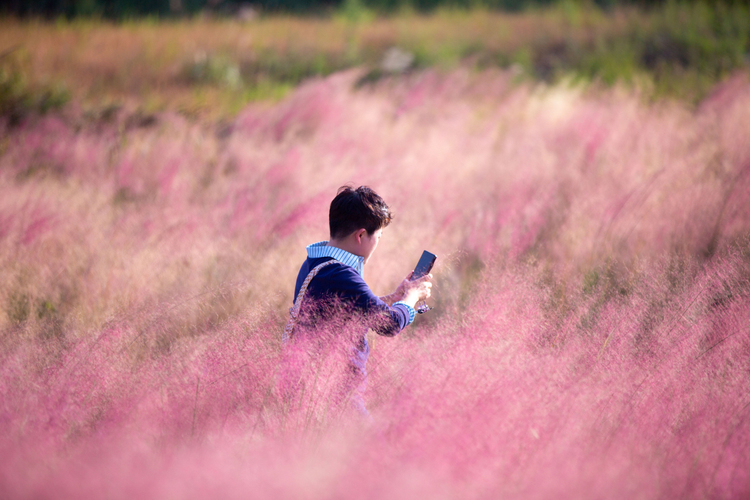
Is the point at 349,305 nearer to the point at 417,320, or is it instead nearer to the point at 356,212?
the point at 356,212

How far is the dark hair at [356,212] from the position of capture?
1927mm

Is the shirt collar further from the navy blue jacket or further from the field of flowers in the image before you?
the field of flowers

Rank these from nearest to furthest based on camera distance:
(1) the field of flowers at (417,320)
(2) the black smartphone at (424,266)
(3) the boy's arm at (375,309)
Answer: (1) the field of flowers at (417,320) → (3) the boy's arm at (375,309) → (2) the black smartphone at (424,266)

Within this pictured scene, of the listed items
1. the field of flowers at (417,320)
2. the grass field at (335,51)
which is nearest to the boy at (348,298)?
the field of flowers at (417,320)

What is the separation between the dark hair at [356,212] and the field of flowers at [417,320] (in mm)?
452

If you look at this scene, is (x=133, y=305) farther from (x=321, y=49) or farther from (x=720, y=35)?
(x=720, y=35)

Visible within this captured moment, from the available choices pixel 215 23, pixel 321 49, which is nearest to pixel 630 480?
pixel 321 49

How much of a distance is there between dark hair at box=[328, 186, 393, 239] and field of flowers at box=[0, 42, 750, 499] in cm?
45

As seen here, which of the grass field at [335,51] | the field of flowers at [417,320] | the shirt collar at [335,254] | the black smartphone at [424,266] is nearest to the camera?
the field of flowers at [417,320]

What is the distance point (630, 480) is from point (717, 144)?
12.2ft

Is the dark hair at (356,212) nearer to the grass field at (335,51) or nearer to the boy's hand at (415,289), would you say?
the boy's hand at (415,289)

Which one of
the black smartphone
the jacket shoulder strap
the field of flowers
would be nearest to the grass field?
the field of flowers

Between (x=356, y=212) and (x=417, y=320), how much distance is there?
1246mm

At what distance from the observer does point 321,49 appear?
28.9ft
